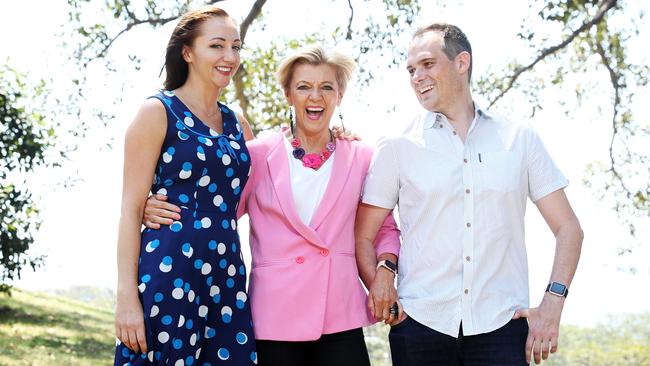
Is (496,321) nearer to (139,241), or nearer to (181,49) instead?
(139,241)

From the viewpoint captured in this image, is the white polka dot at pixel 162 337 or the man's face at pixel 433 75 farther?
the man's face at pixel 433 75

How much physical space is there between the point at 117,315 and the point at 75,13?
6.74 meters

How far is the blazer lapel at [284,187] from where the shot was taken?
3.17 m

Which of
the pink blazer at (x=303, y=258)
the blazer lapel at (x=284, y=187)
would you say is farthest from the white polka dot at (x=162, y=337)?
the blazer lapel at (x=284, y=187)

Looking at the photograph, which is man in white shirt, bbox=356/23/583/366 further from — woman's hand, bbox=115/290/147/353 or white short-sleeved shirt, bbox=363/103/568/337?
woman's hand, bbox=115/290/147/353

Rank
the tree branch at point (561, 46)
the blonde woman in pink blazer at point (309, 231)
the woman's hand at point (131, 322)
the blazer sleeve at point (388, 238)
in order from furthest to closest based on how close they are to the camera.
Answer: the tree branch at point (561, 46)
the blazer sleeve at point (388, 238)
the blonde woman in pink blazer at point (309, 231)
the woman's hand at point (131, 322)

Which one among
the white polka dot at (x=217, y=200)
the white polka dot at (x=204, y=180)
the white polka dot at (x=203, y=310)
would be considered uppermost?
the white polka dot at (x=204, y=180)

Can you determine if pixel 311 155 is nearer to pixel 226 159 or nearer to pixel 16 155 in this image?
pixel 226 159

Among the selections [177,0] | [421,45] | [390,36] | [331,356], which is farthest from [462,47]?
[177,0]

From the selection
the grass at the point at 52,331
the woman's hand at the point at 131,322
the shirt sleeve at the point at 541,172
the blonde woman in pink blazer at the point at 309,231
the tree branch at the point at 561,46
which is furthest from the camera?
the grass at the point at 52,331

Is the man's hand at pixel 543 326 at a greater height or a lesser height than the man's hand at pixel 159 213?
lesser

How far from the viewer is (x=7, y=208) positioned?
397 inches

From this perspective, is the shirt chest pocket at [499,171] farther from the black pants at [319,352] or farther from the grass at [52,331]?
the grass at [52,331]

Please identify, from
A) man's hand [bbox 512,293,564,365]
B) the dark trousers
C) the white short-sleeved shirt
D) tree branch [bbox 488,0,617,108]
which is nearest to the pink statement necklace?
the white short-sleeved shirt
